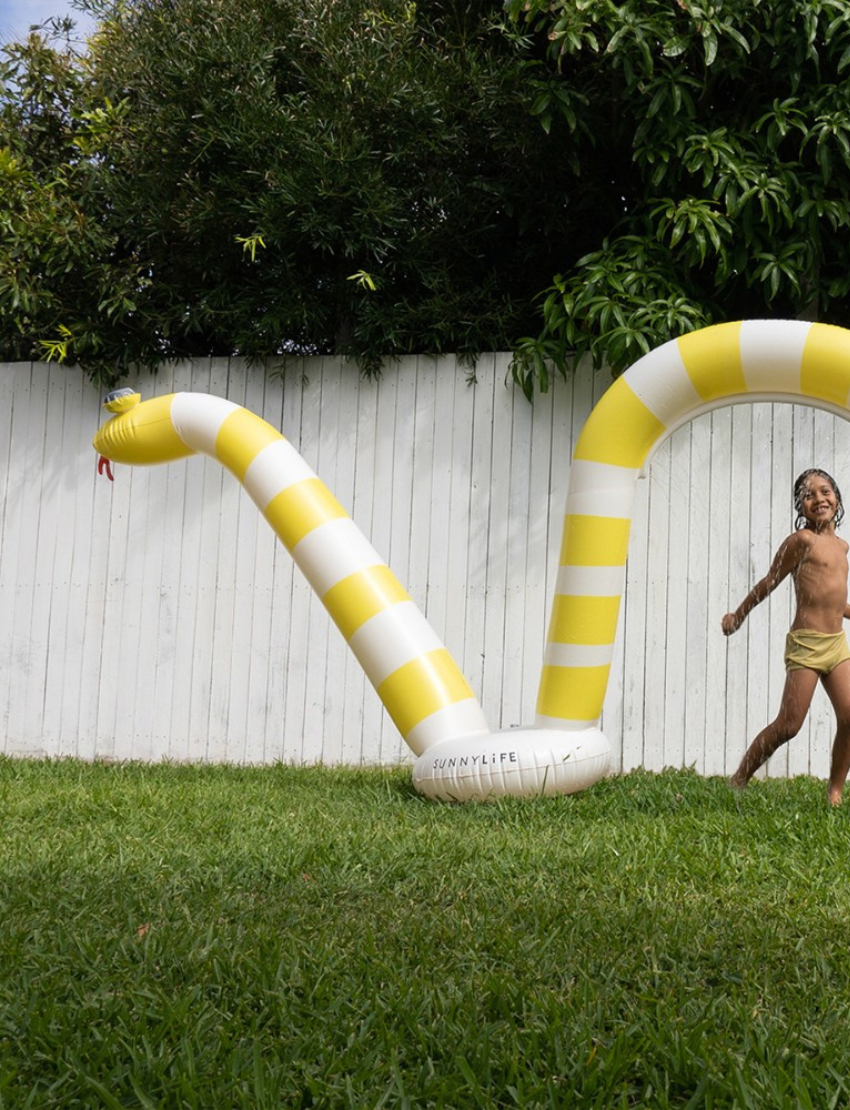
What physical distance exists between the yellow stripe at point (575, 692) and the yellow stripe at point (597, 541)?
430mm

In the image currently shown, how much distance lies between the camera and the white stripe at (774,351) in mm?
4324

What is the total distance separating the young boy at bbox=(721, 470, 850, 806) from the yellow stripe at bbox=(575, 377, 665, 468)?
62 centimetres

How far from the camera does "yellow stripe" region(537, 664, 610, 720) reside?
14.8 ft

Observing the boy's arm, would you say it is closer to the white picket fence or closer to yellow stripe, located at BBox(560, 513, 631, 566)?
yellow stripe, located at BBox(560, 513, 631, 566)

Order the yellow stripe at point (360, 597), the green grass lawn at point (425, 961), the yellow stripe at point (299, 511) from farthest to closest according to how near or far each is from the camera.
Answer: the yellow stripe at point (299, 511) → the yellow stripe at point (360, 597) → the green grass lawn at point (425, 961)

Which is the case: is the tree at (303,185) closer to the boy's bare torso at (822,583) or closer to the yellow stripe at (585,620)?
the yellow stripe at (585,620)

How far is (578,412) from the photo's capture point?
19.8 feet

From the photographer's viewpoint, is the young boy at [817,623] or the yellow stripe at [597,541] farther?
the yellow stripe at [597,541]

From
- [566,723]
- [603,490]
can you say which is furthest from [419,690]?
[603,490]

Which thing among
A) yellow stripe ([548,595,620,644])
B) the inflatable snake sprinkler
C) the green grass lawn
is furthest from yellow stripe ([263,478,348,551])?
the green grass lawn

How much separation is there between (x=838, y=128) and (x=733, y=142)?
1.58ft

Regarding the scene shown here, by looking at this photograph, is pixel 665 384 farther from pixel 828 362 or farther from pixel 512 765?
pixel 512 765

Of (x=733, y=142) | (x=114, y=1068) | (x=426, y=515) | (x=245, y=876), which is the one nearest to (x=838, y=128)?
(x=733, y=142)

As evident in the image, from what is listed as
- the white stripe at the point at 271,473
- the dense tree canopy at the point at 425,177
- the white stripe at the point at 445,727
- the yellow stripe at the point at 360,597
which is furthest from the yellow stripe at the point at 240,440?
the white stripe at the point at 445,727
